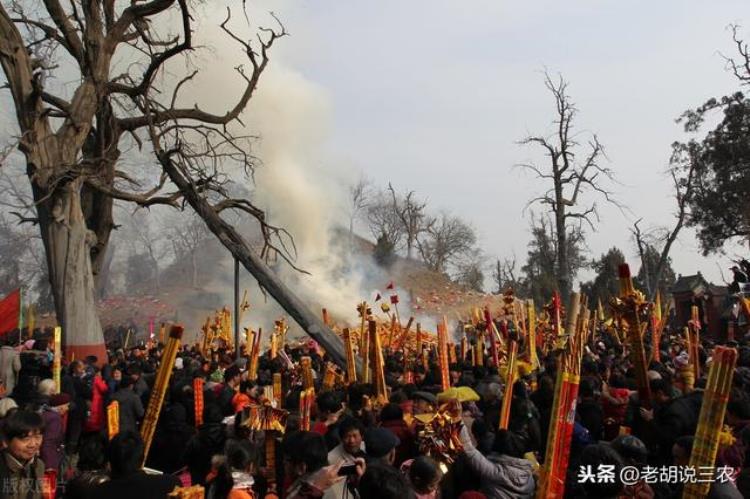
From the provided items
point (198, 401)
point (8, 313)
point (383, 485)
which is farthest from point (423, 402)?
point (8, 313)

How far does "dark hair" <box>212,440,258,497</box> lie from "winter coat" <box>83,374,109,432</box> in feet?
17.9

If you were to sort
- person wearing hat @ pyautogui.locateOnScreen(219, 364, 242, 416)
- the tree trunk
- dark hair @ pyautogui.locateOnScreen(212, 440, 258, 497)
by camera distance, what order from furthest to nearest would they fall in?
the tree trunk < person wearing hat @ pyautogui.locateOnScreen(219, 364, 242, 416) < dark hair @ pyautogui.locateOnScreen(212, 440, 258, 497)

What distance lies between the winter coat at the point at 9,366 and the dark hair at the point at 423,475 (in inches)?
350

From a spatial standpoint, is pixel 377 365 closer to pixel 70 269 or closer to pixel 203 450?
pixel 203 450

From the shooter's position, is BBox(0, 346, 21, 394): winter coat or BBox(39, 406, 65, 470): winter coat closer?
BBox(39, 406, 65, 470): winter coat

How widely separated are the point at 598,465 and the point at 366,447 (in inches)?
59.7

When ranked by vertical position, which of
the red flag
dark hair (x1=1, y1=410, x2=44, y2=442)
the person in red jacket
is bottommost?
the person in red jacket

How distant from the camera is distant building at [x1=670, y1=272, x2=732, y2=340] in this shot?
2892cm

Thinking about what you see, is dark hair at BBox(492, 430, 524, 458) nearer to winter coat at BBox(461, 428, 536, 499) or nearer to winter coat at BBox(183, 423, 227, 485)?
winter coat at BBox(461, 428, 536, 499)

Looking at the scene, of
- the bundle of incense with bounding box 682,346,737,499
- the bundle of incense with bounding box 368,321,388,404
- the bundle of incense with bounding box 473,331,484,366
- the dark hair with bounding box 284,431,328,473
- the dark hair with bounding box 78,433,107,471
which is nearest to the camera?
the bundle of incense with bounding box 682,346,737,499

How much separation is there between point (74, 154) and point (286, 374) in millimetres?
7180

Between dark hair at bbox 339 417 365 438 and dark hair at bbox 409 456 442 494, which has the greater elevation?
dark hair at bbox 339 417 365 438

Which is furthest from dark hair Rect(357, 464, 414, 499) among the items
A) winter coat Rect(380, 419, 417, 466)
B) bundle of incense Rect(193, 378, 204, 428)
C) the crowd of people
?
bundle of incense Rect(193, 378, 204, 428)

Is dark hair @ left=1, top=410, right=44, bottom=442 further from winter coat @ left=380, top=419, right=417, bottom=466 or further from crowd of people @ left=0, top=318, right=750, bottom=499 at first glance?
winter coat @ left=380, top=419, right=417, bottom=466
